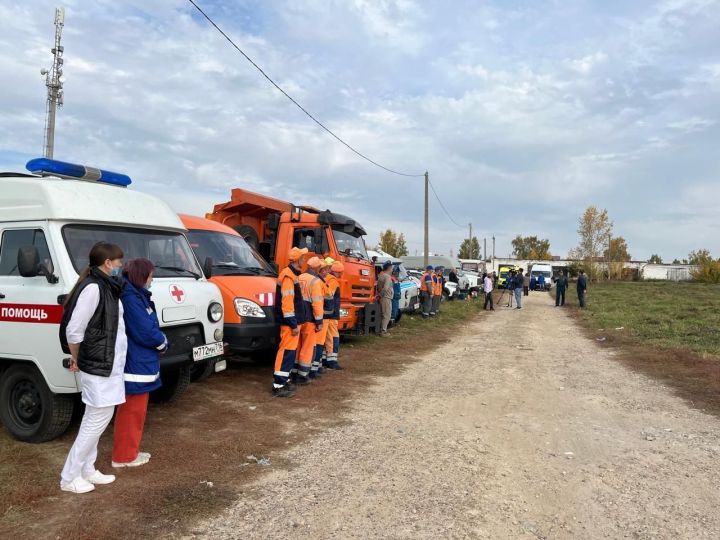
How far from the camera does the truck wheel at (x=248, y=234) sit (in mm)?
11102

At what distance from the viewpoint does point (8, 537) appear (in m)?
3.29

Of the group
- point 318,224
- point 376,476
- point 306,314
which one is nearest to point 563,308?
point 318,224

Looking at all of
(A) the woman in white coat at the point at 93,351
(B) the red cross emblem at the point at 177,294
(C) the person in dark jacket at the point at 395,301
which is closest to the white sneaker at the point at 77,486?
(A) the woman in white coat at the point at 93,351

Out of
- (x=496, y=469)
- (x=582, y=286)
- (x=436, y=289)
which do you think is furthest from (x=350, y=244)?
(x=582, y=286)

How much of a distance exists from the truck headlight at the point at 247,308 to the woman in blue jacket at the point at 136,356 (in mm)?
2629

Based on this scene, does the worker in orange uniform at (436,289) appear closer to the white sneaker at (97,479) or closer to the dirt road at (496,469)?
the dirt road at (496,469)

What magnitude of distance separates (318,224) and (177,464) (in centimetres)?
651

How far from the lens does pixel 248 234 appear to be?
36.7ft

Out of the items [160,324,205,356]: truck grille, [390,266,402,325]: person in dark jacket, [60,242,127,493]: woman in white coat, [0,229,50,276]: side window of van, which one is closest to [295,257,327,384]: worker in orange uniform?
[160,324,205,356]: truck grille

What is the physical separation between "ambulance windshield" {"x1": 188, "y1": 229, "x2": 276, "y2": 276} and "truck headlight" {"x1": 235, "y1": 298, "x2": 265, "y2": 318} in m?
0.70

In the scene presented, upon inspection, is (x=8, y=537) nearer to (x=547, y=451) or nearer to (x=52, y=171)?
(x=52, y=171)

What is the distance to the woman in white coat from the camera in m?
3.92

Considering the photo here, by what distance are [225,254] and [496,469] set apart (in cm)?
530

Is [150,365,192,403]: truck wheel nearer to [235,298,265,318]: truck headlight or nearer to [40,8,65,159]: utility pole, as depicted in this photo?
[235,298,265,318]: truck headlight
